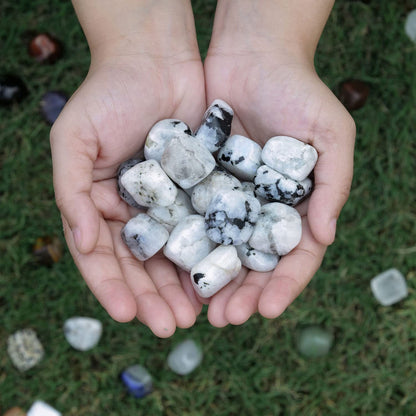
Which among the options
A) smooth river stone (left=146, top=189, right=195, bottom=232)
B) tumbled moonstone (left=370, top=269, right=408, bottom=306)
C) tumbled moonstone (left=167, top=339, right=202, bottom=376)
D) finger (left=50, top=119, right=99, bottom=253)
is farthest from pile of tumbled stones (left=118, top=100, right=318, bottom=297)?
tumbled moonstone (left=370, top=269, right=408, bottom=306)

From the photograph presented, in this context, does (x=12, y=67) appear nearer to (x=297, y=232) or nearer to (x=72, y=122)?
(x=72, y=122)

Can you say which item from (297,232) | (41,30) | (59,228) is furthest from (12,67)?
(297,232)

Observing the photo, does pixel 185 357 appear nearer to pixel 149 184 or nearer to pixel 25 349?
pixel 25 349

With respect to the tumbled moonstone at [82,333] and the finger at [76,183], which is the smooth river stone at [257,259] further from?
the tumbled moonstone at [82,333]

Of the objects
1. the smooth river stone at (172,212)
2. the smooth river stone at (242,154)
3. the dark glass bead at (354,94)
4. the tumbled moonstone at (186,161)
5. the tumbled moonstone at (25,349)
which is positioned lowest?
the tumbled moonstone at (25,349)

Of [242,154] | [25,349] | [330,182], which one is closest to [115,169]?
[242,154]

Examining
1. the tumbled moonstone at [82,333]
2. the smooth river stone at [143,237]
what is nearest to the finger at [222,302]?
the smooth river stone at [143,237]
